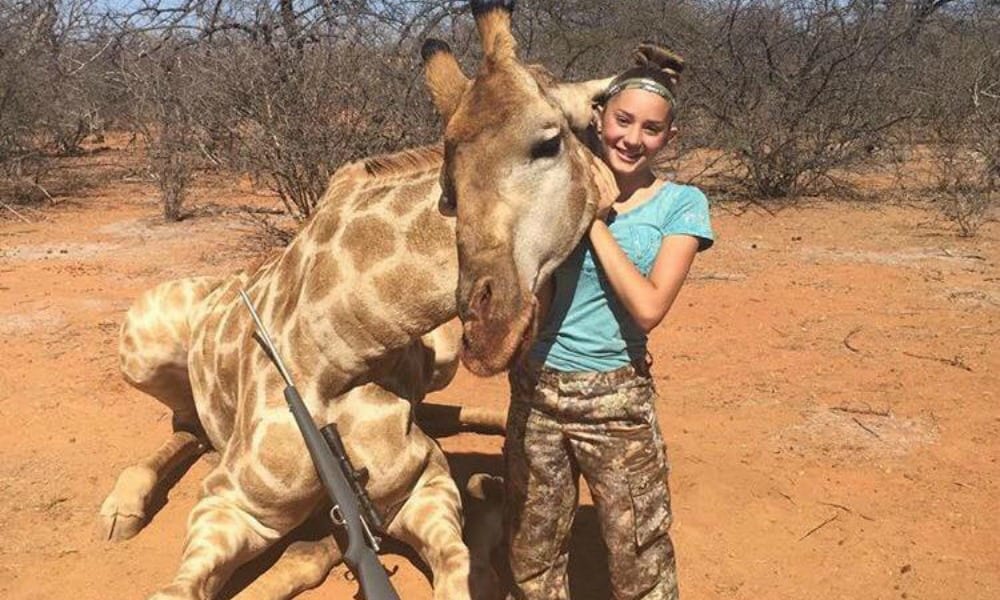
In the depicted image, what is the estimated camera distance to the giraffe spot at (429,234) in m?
2.56

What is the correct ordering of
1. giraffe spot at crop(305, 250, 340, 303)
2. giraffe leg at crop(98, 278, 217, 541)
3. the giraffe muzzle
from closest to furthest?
the giraffe muzzle → giraffe spot at crop(305, 250, 340, 303) → giraffe leg at crop(98, 278, 217, 541)

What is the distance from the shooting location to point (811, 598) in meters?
3.15

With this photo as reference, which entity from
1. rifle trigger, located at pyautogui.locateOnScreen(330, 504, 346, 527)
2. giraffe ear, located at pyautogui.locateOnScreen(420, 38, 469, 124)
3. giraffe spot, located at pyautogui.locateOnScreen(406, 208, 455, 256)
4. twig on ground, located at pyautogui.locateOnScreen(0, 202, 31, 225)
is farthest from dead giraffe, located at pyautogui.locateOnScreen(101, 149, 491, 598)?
twig on ground, located at pyautogui.locateOnScreen(0, 202, 31, 225)

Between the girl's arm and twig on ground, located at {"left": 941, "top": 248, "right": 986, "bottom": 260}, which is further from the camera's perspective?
twig on ground, located at {"left": 941, "top": 248, "right": 986, "bottom": 260}

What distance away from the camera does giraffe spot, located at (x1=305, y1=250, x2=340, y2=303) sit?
2777mm

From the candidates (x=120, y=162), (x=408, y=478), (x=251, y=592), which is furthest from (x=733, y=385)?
(x=120, y=162)

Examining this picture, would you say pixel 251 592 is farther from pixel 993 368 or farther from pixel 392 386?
pixel 993 368

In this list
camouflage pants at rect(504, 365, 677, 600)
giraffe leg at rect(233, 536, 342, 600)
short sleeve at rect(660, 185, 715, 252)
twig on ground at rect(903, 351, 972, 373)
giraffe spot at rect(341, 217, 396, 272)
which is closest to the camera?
short sleeve at rect(660, 185, 715, 252)

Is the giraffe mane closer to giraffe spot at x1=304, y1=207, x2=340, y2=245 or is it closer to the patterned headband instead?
giraffe spot at x1=304, y1=207, x2=340, y2=245

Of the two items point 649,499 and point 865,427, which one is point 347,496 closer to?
point 649,499

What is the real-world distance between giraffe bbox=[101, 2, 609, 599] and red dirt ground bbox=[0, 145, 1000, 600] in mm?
427

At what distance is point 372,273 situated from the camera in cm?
267

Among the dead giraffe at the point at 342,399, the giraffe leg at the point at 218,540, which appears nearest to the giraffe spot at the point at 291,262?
the dead giraffe at the point at 342,399

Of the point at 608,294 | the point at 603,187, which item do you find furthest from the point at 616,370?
the point at 603,187
